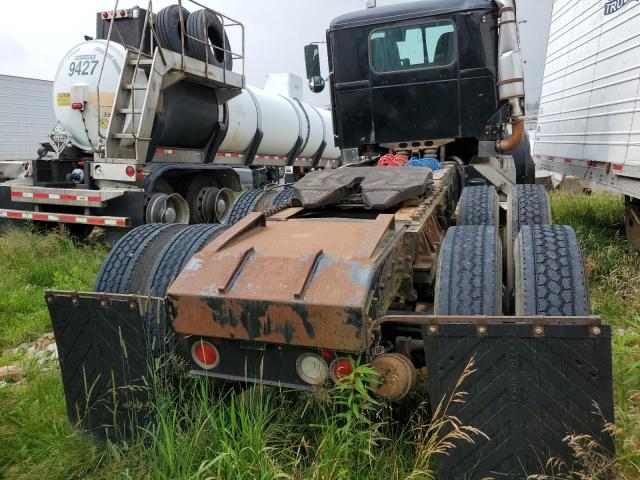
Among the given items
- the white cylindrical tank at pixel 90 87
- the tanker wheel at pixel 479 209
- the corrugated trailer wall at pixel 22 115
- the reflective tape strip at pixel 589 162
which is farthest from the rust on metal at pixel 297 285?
the corrugated trailer wall at pixel 22 115

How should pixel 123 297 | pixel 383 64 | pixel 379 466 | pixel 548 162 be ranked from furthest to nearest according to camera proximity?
pixel 548 162 → pixel 383 64 → pixel 123 297 → pixel 379 466

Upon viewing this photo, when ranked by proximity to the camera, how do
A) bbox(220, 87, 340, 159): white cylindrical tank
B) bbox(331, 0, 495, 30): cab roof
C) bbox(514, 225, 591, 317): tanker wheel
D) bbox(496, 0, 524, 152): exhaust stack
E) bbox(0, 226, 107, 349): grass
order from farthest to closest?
bbox(220, 87, 340, 159): white cylindrical tank
bbox(331, 0, 495, 30): cab roof
bbox(0, 226, 107, 349): grass
bbox(496, 0, 524, 152): exhaust stack
bbox(514, 225, 591, 317): tanker wheel

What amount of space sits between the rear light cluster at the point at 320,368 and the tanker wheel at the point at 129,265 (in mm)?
1196

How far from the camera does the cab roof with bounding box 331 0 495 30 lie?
191 inches

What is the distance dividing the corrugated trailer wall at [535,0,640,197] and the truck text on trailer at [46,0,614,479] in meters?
2.11

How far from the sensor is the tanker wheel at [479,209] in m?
3.57

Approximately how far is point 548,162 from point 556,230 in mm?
7212

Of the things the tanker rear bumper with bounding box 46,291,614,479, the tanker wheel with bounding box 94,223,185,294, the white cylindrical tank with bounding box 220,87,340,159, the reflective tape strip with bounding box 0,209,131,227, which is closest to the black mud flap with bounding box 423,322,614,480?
the tanker rear bumper with bounding box 46,291,614,479

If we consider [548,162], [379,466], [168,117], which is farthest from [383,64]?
[548,162]

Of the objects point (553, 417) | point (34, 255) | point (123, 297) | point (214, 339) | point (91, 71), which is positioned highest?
point (91, 71)

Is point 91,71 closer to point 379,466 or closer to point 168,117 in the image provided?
point 168,117

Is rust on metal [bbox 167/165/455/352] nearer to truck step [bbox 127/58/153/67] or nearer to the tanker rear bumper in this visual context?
the tanker rear bumper

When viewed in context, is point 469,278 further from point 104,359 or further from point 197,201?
point 197,201

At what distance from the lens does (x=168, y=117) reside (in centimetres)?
747
